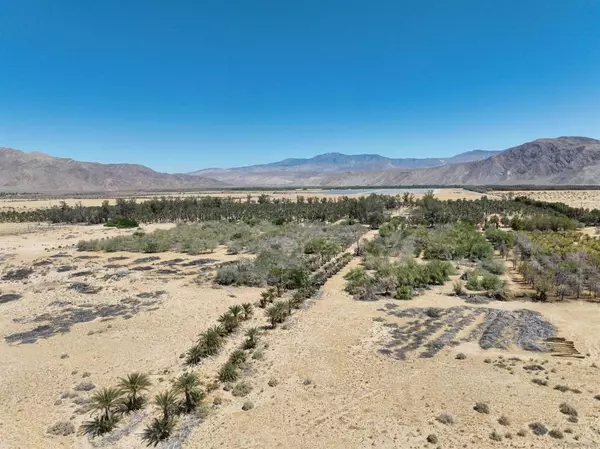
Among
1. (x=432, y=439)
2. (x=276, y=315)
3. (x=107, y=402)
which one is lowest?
(x=432, y=439)

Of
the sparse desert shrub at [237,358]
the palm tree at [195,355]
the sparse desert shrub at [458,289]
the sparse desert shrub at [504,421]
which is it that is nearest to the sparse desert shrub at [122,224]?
the palm tree at [195,355]

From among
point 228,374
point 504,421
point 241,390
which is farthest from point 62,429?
point 504,421

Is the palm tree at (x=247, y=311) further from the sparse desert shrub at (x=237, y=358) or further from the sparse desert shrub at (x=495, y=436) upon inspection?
the sparse desert shrub at (x=495, y=436)

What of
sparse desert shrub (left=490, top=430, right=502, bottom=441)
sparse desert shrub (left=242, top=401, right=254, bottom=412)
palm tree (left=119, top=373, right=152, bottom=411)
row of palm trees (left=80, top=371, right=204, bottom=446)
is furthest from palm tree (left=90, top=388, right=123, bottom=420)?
sparse desert shrub (left=490, top=430, right=502, bottom=441)

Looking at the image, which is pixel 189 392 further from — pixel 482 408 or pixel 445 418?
pixel 482 408

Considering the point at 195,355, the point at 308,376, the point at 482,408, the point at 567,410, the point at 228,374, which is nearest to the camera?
the point at 567,410

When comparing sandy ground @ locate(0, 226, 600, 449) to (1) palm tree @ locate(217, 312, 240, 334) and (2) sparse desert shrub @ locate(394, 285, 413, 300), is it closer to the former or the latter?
(1) palm tree @ locate(217, 312, 240, 334)
